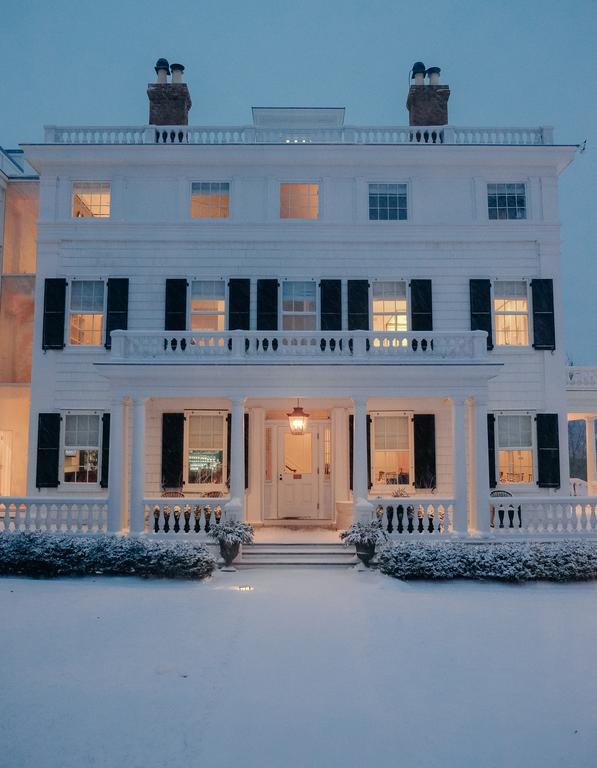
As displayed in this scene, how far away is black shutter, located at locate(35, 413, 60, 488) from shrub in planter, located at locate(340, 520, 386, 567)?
8.26 m

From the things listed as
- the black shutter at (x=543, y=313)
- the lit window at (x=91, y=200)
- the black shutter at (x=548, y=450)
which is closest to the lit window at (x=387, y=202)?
the black shutter at (x=543, y=313)

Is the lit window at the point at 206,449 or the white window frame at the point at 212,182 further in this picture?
the white window frame at the point at 212,182

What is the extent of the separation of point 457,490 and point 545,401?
14.9 ft

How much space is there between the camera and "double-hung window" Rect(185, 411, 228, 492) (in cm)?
1573

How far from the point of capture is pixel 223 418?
15945 mm

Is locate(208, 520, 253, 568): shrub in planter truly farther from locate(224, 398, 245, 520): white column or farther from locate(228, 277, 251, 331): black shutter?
locate(228, 277, 251, 331): black shutter

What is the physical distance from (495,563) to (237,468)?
5884 millimetres

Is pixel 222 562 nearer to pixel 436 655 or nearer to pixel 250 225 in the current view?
pixel 436 655

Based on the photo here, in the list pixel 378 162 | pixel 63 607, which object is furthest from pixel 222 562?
pixel 378 162

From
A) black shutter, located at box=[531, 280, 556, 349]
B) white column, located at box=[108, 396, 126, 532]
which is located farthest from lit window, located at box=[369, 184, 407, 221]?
white column, located at box=[108, 396, 126, 532]

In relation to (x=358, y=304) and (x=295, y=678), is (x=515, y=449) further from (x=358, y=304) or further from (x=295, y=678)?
(x=295, y=678)

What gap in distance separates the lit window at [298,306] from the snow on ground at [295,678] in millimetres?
8101

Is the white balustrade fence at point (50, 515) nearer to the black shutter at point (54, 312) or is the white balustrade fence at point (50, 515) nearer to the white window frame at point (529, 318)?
the black shutter at point (54, 312)

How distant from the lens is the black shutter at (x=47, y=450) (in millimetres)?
15438
